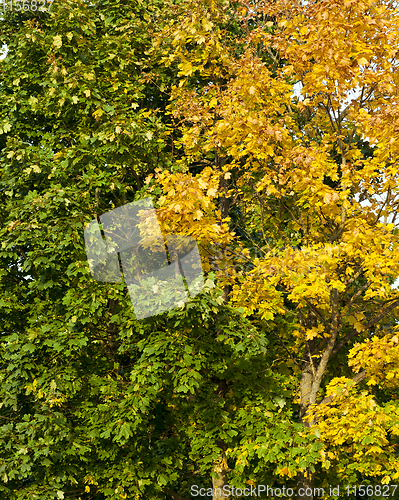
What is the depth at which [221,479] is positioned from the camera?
941 centimetres

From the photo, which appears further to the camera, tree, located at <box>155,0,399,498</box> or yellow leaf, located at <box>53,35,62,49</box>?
yellow leaf, located at <box>53,35,62,49</box>

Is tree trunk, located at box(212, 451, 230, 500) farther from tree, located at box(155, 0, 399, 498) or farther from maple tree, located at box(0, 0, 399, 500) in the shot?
tree, located at box(155, 0, 399, 498)

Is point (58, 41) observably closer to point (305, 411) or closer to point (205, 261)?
point (205, 261)

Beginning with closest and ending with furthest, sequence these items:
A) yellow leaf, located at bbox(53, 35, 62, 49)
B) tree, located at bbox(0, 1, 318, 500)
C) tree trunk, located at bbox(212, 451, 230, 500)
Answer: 1. tree, located at bbox(0, 1, 318, 500)
2. tree trunk, located at bbox(212, 451, 230, 500)
3. yellow leaf, located at bbox(53, 35, 62, 49)

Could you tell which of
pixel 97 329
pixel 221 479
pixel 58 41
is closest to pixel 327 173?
pixel 97 329

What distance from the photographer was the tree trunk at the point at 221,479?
9125mm

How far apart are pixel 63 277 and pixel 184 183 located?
12.7ft

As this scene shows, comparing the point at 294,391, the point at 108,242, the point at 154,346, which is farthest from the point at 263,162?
the point at 294,391

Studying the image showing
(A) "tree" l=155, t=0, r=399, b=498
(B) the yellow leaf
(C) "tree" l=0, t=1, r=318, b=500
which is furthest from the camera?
(B) the yellow leaf

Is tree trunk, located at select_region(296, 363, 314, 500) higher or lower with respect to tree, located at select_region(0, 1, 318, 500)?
lower

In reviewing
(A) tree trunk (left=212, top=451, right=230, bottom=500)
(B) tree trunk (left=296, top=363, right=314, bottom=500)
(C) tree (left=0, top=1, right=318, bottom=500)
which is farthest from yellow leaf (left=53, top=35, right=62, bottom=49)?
(A) tree trunk (left=212, top=451, right=230, bottom=500)

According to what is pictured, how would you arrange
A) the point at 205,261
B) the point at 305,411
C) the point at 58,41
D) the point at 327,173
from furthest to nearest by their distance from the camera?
the point at 58,41, the point at 305,411, the point at 205,261, the point at 327,173

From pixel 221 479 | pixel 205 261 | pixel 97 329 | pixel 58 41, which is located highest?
pixel 58 41

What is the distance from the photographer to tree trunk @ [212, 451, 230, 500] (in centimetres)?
912
